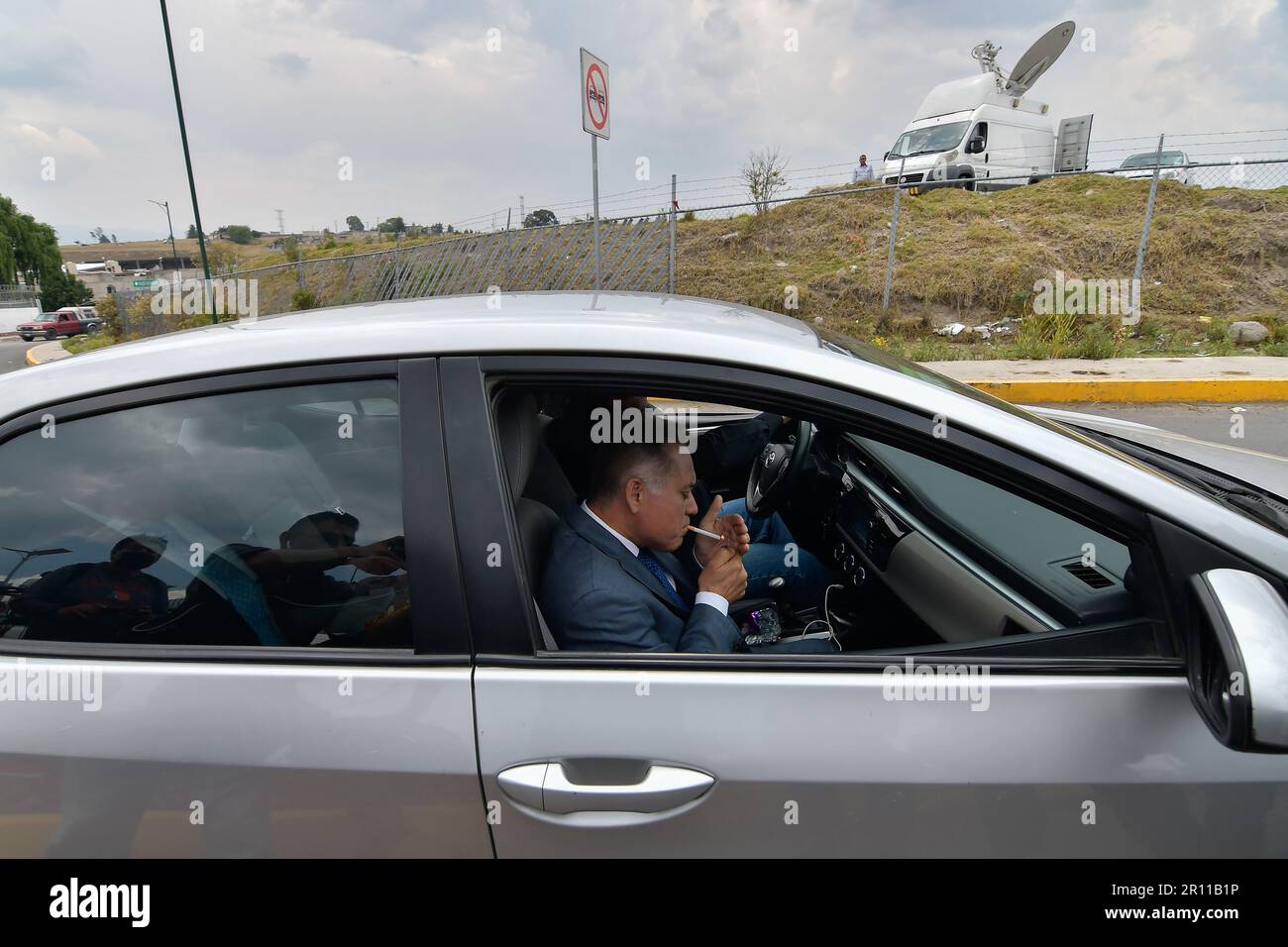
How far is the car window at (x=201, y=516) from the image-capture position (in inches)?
51.3

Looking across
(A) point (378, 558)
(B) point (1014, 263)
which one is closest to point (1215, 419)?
(B) point (1014, 263)

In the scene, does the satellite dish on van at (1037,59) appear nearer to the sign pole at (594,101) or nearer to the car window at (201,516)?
the sign pole at (594,101)

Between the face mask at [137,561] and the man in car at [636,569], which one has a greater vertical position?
the face mask at [137,561]

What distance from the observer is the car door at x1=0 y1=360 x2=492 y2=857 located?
3.84ft

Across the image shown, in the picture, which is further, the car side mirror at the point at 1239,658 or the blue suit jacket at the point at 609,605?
the blue suit jacket at the point at 609,605

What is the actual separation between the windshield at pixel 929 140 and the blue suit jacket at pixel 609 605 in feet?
64.1

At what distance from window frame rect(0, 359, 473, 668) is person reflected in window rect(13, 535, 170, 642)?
0.10 feet

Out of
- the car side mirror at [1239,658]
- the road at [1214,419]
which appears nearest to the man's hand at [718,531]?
the car side mirror at [1239,658]

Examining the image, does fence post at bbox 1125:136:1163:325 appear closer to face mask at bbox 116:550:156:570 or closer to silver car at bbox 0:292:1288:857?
silver car at bbox 0:292:1288:857

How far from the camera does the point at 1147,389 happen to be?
7.75 m

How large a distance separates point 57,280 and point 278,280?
201 feet

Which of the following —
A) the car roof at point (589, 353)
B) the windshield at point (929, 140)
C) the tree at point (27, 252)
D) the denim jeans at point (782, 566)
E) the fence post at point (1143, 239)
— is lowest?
the denim jeans at point (782, 566)
